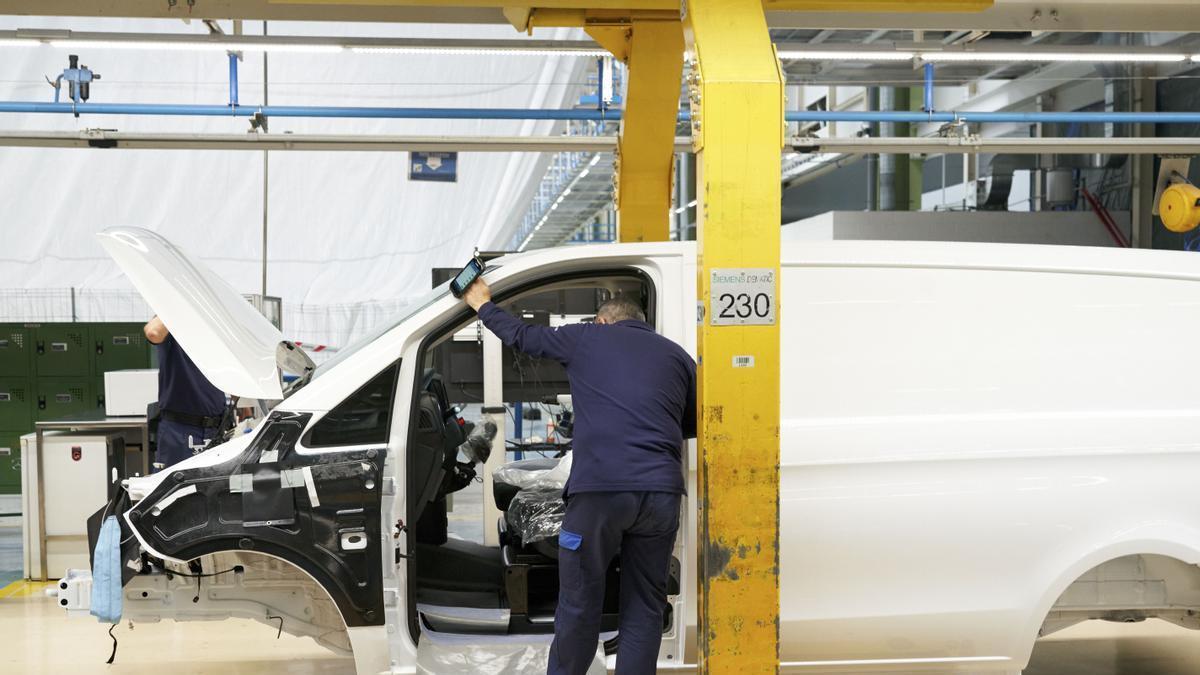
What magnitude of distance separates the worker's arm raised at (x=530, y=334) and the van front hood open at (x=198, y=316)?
0.77 meters

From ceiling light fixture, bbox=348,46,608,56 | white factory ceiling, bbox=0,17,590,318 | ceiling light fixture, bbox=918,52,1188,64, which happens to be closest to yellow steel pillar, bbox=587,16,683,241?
ceiling light fixture, bbox=348,46,608,56

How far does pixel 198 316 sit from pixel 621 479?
1.54m

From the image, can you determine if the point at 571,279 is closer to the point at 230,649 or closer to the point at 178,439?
the point at 230,649

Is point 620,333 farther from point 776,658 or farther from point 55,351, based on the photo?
point 55,351

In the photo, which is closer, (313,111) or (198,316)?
(198,316)

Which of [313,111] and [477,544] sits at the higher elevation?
[313,111]

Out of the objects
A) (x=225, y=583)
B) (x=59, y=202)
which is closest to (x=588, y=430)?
(x=225, y=583)

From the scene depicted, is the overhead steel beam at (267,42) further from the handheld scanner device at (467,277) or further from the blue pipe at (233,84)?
the handheld scanner device at (467,277)

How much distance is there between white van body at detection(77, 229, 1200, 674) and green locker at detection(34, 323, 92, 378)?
5.47 m

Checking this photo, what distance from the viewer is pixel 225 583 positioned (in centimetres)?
360

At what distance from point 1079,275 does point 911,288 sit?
0.60 m

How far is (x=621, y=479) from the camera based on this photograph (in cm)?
317

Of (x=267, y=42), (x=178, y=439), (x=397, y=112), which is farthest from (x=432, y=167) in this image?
(x=178, y=439)

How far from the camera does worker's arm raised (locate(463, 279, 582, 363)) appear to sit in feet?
10.9
